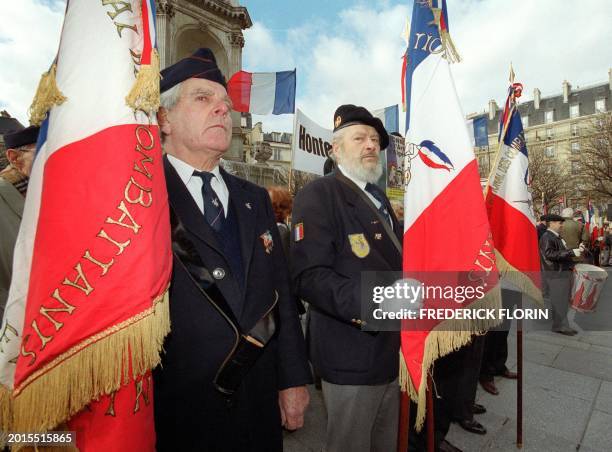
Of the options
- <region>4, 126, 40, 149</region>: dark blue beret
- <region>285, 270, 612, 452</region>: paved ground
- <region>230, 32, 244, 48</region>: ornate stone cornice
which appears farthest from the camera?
<region>230, 32, 244, 48</region>: ornate stone cornice

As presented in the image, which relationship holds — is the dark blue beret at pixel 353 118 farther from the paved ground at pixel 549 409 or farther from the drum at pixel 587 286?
the drum at pixel 587 286

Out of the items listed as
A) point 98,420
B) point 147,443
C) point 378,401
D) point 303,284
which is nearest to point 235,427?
point 147,443

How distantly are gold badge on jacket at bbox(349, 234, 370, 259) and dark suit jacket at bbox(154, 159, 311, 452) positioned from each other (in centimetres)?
52

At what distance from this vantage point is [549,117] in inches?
2280

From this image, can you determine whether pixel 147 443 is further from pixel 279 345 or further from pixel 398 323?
pixel 398 323

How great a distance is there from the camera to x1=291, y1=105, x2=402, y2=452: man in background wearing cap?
177 centimetres

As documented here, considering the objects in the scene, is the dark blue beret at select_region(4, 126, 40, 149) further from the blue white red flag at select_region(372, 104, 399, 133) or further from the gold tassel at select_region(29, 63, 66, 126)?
the blue white red flag at select_region(372, 104, 399, 133)

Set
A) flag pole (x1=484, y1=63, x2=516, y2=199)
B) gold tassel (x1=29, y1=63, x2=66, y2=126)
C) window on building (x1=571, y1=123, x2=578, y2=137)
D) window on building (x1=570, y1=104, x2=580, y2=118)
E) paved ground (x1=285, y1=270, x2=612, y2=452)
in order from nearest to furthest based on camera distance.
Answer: gold tassel (x1=29, y1=63, x2=66, y2=126), paved ground (x1=285, y1=270, x2=612, y2=452), flag pole (x1=484, y1=63, x2=516, y2=199), window on building (x1=571, y1=123, x2=578, y2=137), window on building (x1=570, y1=104, x2=580, y2=118)

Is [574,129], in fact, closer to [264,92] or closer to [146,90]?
[264,92]

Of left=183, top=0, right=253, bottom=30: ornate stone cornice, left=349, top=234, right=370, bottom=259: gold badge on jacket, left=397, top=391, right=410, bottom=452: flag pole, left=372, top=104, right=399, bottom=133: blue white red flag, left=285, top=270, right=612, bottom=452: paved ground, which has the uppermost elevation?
left=183, top=0, right=253, bottom=30: ornate stone cornice

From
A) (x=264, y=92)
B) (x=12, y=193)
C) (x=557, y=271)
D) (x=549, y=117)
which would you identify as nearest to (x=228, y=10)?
(x=264, y=92)

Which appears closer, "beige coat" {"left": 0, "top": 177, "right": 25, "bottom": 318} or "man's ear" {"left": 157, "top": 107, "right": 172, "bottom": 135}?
"man's ear" {"left": 157, "top": 107, "right": 172, "bottom": 135}

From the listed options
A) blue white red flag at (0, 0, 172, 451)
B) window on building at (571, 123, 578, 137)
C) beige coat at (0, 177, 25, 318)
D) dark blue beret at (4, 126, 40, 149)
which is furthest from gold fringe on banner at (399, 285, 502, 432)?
window on building at (571, 123, 578, 137)

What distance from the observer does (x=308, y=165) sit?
5.97 m
